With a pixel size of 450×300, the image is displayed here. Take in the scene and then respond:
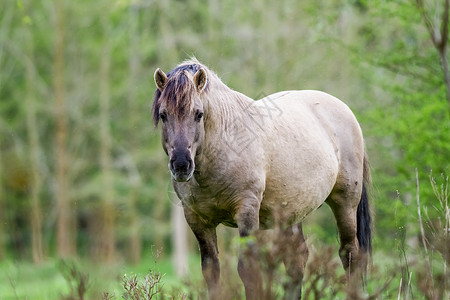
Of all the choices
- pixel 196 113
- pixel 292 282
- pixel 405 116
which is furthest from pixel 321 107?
pixel 405 116

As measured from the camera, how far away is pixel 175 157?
435cm

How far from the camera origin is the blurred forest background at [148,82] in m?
11.9

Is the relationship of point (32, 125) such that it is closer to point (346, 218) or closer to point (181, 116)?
point (346, 218)

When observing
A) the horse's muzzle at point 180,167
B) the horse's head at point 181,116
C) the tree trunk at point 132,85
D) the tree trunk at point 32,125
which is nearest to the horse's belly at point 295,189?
the horse's head at point 181,116

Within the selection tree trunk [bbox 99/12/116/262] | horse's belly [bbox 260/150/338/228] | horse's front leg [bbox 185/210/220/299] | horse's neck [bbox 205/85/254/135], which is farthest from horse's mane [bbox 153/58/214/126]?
tree trunk [bbox 99/12/116/262]

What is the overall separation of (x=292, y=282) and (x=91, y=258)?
1102 millimetres

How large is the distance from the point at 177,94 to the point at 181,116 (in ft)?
0.52

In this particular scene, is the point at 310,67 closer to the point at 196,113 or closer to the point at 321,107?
the point at 321,107

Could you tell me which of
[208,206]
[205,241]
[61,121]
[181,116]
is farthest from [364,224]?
[61,121]

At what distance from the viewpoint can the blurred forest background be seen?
1188 centimetres

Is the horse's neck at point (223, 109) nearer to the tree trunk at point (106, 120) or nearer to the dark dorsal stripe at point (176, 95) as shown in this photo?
the dark dorsal stripe at point (176, 95)

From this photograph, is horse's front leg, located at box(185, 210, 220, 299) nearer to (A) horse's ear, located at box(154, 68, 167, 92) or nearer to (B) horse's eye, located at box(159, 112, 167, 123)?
(B) horse's eye, located at box(159, 112, 167, 123)

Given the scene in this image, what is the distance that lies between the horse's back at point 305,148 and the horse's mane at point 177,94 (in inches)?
38.3

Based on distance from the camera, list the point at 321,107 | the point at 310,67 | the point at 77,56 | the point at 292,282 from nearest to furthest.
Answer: the point at 292,282, the point at 321,107, the point at 310,67, the point at 77,56
